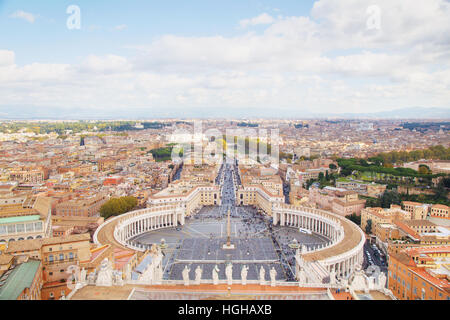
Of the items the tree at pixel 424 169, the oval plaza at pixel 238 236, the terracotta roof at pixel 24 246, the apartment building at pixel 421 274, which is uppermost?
the terracotta roof at pixel 24 246

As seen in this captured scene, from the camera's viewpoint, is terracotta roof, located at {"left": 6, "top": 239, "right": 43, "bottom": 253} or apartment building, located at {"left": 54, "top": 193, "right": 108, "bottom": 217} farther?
apartment building, located at {"left": 54, "top": 193, "right": 108, "bottom": 217}

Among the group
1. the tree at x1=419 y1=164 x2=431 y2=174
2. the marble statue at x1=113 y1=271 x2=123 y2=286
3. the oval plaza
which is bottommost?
the oval plaza

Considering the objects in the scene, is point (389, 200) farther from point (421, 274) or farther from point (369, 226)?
point (421, 274)

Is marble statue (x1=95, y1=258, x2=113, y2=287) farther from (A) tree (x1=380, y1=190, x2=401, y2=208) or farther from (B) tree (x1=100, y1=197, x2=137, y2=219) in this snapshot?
(A) tree (x1=380, y1=190, x2=401, y2=208)

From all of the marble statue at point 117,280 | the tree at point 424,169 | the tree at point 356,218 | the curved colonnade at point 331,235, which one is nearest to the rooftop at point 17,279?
the marble statue at point 117,280

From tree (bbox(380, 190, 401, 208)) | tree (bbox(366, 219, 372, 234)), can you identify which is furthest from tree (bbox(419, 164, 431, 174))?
tree (bbox(366, 219, 372, 234))

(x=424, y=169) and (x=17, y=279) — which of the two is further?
(x=424, y=169)

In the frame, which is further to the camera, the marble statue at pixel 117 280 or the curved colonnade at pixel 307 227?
the curved colonnade at pixel 307 227

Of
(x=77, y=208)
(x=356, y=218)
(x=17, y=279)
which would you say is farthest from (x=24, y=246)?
(x=356, y=218)

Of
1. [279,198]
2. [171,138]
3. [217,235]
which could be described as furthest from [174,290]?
[171,138]

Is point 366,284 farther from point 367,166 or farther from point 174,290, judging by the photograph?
point 367,166

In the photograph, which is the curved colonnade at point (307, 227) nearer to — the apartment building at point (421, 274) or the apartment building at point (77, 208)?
the apartment building at point (421, 274)
